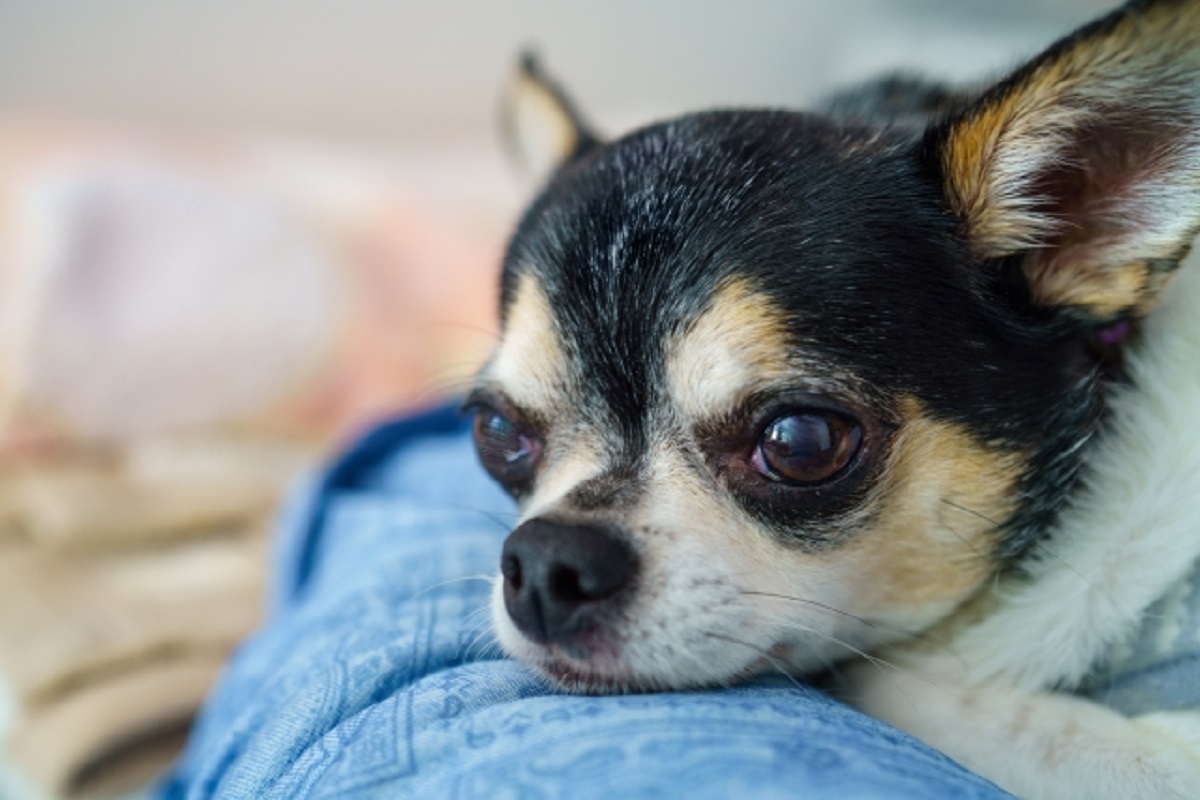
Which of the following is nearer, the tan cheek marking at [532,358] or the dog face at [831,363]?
the dog face at [831,363]

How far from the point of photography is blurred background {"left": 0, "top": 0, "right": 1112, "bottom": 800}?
74.7 inches

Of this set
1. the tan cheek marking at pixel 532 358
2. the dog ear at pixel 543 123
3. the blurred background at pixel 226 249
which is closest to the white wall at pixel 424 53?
the blurred background at pixel 226 249

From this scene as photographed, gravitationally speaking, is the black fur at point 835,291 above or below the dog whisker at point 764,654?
above

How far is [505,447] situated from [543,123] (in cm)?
71

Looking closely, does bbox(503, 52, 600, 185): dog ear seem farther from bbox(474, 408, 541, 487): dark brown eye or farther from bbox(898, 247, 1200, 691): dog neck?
bbox(898, 247, 1200, 691): dog neck

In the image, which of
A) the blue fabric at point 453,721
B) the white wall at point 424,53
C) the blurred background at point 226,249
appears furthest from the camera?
the white wall at point 424,53

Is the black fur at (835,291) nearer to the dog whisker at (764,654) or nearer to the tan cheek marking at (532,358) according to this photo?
the tan cheek marking at (532,358)

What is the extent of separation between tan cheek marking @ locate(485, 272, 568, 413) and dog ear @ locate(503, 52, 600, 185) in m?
0.47

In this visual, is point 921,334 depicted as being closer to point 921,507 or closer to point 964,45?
point 921,507

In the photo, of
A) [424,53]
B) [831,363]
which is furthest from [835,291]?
[424,53]

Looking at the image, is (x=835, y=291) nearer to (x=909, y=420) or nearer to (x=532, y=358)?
(x=909, y=420)

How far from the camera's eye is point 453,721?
97cm

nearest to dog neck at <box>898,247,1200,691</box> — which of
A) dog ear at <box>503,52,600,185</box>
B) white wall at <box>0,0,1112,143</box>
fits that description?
dog ear at <box>503,52,600,185</box>

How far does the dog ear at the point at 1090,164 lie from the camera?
107 centimetres
